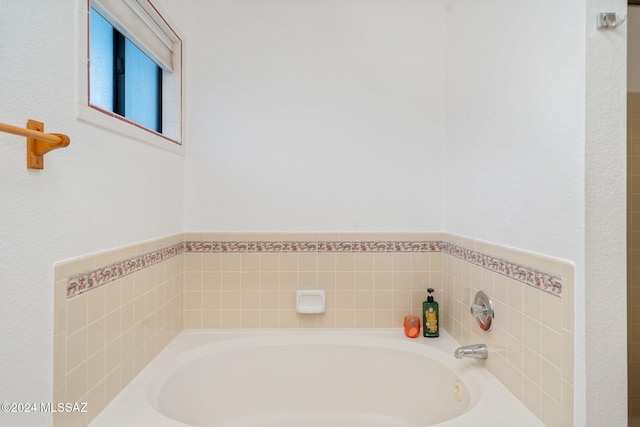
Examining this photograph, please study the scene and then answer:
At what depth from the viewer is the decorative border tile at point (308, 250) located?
3.79ft

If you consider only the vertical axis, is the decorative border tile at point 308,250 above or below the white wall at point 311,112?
below

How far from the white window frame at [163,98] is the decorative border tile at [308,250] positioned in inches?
19.7

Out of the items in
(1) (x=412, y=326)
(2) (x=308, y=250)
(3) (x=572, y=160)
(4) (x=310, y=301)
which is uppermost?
(3) (x=572, y=160)

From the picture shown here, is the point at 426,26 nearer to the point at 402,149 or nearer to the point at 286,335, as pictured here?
the point at 402,149

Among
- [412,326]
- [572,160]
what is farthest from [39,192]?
[412,326]

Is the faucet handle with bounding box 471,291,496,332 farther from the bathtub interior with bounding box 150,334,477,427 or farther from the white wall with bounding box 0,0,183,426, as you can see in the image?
the white wall with bounding box 0,0,183,426

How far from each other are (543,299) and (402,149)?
1.18 m

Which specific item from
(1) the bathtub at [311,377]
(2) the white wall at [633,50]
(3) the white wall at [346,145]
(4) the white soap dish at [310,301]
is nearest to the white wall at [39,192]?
(3) the white wall at [346,145]

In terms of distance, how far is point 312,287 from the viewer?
2121mm

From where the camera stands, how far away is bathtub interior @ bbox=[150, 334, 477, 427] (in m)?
1.81

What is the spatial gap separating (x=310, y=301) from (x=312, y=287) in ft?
0.26

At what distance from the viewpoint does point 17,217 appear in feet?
2.86

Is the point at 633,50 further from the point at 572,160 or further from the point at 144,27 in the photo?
the point at 144,27

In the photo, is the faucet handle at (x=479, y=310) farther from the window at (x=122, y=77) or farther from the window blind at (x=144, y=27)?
the window blind at (x=144, y=27)
